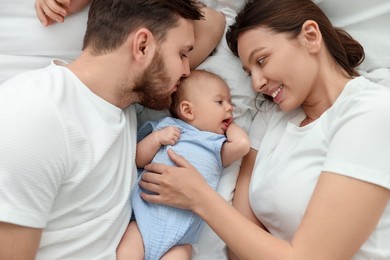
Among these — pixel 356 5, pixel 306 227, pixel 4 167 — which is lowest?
pixel 306 227

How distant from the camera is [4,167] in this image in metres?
1.03

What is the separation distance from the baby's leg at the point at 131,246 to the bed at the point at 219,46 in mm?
201

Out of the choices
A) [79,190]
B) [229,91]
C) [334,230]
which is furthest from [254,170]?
[79,190]

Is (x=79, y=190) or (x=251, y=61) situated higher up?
(x=251, y=61)

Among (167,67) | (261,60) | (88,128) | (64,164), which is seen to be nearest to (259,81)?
(261,60)

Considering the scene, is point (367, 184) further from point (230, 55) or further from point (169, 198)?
point (230, 55)

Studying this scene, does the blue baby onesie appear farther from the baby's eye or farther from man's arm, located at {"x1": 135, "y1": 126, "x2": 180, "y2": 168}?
the baby's eye

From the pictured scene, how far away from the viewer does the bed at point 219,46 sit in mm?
1492

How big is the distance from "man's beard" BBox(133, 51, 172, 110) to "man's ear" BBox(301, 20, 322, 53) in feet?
1.41

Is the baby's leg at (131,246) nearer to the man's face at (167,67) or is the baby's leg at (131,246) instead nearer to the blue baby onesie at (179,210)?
the blue baby onesie at (179,210)

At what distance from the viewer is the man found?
1052mm

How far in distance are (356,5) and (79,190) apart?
1.13 m

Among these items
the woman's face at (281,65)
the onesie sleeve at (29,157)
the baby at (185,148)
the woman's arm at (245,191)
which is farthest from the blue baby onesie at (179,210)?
the onesie sleeve at (29,157)

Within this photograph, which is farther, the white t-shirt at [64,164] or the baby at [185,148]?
the baby at [185,148]
